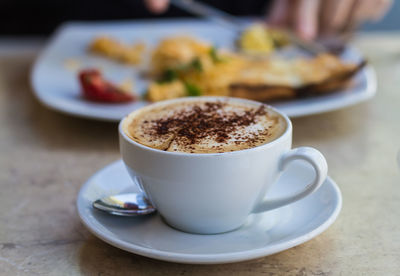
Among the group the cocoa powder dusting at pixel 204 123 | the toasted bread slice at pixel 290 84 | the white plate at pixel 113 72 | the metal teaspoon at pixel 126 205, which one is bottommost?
the white plate at pixel 113 72

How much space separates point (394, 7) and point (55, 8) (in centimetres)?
279

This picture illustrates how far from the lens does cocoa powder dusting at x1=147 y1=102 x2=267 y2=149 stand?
0.88 m

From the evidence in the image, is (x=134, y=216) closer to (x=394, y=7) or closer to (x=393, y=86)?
(x=393, y=86)

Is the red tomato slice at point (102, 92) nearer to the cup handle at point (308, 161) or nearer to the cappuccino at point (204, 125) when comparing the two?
the cappuccino at point (204, 125)

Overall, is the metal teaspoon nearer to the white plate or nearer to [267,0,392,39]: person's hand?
the white plate

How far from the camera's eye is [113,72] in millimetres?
1997

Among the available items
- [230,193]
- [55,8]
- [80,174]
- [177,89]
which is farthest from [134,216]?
[55,8]

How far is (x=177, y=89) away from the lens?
5.64ft

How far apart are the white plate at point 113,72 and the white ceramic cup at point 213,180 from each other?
22.5 inches

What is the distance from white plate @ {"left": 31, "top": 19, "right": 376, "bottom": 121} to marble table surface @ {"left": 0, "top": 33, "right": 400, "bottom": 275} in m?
0.06

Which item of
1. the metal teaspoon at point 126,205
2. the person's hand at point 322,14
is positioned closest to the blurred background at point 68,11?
the person's hand at point 322,14

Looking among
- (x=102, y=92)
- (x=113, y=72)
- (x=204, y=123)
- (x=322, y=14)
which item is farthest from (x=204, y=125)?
(x=322, y=14)

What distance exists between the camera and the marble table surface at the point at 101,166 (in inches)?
33.7

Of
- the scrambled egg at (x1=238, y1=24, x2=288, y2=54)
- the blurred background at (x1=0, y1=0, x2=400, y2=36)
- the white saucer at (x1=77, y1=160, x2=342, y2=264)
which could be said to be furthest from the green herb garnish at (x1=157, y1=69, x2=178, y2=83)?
the blurred background at (x1=0, y1=0, x2=400, y2=36)
